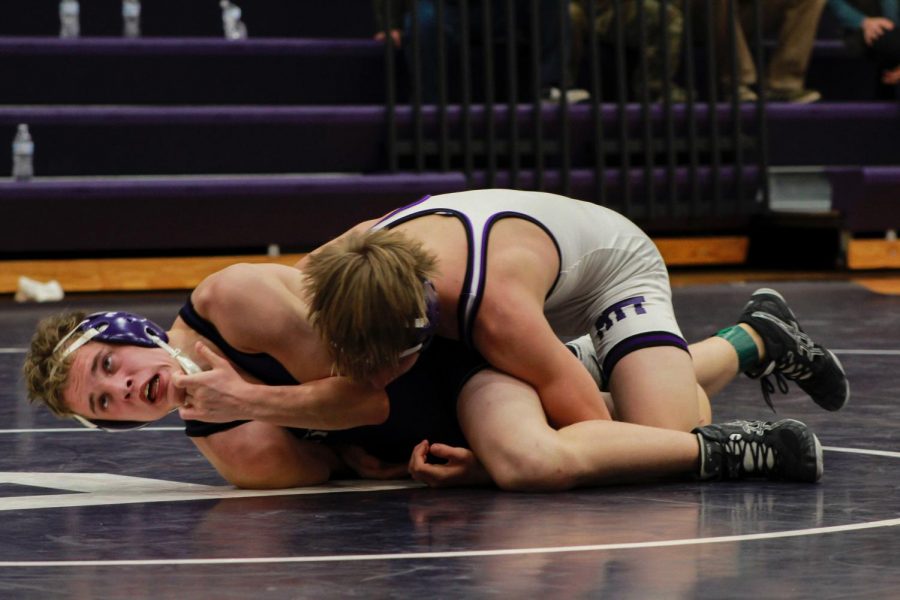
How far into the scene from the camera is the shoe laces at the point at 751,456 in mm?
2428

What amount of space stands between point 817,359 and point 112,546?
147 centimetres

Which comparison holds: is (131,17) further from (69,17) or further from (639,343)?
(639,343)

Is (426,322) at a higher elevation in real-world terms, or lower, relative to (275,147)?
higher

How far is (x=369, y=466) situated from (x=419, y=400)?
166mm

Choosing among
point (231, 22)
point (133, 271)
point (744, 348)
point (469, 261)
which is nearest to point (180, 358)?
point (469, 261)

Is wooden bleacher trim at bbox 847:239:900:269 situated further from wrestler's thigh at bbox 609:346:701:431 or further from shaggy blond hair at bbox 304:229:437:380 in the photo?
shaggy blond hair at bbox 304:229:437:380

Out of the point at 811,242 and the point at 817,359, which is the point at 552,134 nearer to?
the point at 811,242

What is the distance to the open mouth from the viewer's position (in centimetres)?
230

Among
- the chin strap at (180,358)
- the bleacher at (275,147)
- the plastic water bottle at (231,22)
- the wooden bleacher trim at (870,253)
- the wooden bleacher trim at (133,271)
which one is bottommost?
the wooden bleacher trim at (870,253)

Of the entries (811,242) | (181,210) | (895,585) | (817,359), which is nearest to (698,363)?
(817,359)

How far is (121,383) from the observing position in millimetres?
2301

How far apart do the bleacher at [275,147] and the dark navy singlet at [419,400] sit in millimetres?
3601

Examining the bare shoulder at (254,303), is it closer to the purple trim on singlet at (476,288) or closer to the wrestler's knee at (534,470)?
the purple trim on singlet at (476,288)

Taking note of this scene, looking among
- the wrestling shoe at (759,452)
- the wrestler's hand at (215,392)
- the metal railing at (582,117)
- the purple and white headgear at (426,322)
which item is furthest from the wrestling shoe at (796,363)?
the metal railing at (582,117)
